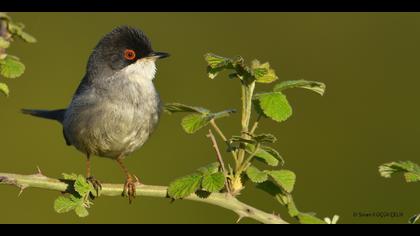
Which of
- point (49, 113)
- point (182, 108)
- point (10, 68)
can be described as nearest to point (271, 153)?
point (182, 108)

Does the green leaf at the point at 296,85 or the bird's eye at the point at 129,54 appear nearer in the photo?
the green leaf at the point at 296,85

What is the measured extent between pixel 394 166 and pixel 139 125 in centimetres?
207

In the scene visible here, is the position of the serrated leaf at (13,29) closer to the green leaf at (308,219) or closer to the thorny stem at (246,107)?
the thorny stem at (246,107)

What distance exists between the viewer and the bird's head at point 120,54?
4051 millimetres

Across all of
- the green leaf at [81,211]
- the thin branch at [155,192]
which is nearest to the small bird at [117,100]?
the thin branch at [155,192]

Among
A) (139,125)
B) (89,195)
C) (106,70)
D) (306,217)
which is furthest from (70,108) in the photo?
(306,217)

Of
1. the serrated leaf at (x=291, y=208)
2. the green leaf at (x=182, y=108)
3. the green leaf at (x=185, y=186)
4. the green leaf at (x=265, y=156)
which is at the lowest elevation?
the green leaf at (x=185, y=186)

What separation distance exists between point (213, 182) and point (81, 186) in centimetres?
55

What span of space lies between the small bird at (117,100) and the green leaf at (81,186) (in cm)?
138

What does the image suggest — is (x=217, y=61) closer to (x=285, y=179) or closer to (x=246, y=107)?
(x=246, y=107)

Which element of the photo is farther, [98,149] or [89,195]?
[98,149]

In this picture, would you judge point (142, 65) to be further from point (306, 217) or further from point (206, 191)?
point (306, 217)

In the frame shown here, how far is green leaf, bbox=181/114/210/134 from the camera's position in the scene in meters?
2.15

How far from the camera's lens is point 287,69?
5965 mm
